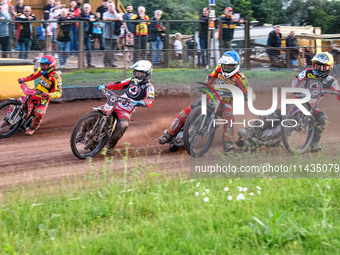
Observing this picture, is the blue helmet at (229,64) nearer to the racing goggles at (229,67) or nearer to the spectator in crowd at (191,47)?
the racing goggles at (229,67)

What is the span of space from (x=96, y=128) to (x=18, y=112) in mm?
2360

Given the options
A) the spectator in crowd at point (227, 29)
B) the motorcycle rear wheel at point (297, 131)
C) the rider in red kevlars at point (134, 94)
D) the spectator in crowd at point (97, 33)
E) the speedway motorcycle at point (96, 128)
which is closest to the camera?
the speedway motorcycle at point (96, 128)

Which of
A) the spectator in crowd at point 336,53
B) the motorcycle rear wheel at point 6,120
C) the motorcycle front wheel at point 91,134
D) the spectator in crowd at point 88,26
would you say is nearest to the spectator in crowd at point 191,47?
the spectator in crowd at point 88,26

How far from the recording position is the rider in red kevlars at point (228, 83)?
9344 mm

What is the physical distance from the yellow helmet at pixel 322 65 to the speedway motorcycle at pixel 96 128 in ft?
10.7

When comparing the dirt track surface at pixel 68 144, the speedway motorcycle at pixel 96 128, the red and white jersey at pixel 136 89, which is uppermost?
the red and white jersey at pixel 136 89

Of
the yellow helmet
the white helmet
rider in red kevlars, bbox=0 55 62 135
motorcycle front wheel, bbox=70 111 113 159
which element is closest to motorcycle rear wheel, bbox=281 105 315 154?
the yellow helmet

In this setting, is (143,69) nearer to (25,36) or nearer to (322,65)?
(322,65)

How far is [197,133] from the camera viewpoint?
9055 mm

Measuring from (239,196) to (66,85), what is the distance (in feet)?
28.5

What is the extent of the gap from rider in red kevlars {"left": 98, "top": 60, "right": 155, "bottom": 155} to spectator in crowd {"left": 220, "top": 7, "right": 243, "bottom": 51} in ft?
21.3

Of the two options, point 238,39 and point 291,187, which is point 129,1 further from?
point 291,187

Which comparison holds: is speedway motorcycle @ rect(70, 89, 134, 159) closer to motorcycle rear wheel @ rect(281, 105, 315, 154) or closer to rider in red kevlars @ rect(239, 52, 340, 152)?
rider in red kevlars @ rect(239, 52, 340, 152)

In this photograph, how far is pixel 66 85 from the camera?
14.0 metres
